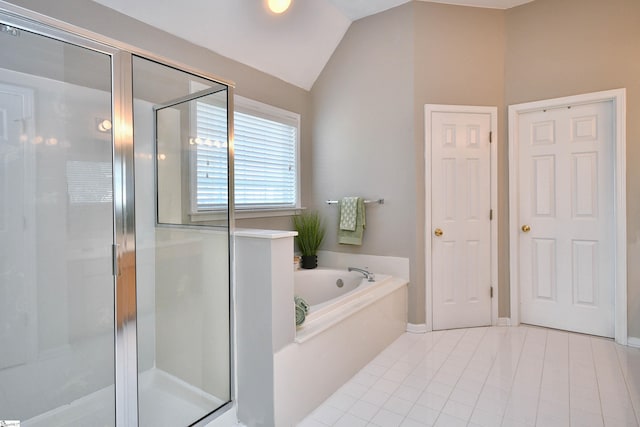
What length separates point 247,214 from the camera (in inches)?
114

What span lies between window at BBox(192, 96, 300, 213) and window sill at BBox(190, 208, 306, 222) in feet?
0.09

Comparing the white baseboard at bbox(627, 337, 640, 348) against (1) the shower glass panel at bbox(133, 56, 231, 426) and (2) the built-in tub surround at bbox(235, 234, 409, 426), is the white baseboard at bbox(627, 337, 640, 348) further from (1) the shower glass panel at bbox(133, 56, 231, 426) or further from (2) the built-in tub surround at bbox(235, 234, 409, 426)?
(1) the shower glass panel at bbox(133, 56, 231, 426)

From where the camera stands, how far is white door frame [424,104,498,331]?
2936 mm

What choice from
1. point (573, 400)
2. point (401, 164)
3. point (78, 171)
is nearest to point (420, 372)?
point (573, 400)

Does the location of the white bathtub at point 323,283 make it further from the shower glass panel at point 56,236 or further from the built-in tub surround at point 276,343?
the shower glass panel at point 56,236

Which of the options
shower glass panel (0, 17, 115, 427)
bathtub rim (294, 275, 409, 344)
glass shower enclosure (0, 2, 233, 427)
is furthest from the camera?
bathtub rim (294, 275, 409, 344)

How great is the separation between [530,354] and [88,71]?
3.28m

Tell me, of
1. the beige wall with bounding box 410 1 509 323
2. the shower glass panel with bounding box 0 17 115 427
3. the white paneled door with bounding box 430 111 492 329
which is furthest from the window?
the white paneled door with bounding box 430 111 492 329

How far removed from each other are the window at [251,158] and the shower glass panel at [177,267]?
32mm

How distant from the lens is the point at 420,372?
2252 mm

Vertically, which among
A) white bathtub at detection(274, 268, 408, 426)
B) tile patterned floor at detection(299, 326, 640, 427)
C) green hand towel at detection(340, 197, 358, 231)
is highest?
green hand towel at detection(340, 197, 358, 231)

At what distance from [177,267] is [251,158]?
4.30ft

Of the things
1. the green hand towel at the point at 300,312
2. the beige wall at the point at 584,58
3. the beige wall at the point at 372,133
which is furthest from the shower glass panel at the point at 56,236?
the beige wall at the point at 584,58

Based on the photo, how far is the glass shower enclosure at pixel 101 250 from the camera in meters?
1.43
